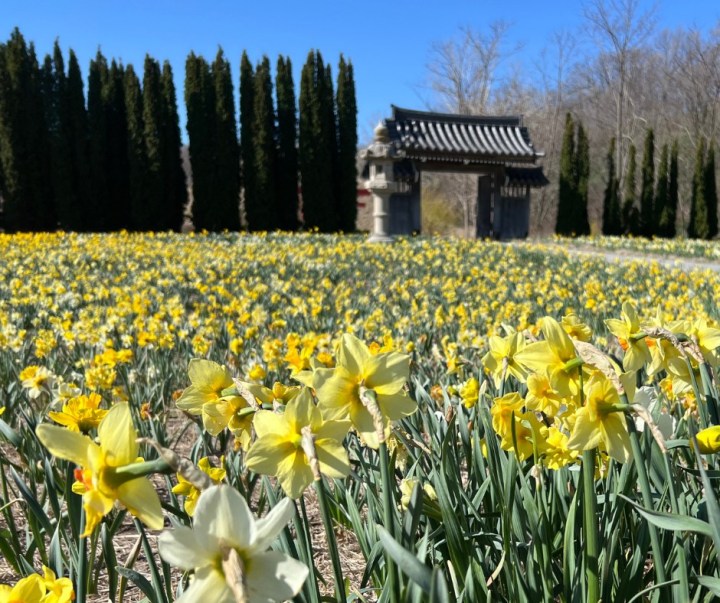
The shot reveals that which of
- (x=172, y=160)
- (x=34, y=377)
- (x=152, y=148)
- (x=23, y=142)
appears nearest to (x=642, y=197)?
(x=172, y=160)

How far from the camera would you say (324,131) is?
69.9 ft

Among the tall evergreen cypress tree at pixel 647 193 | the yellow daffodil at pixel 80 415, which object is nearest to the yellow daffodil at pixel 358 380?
the yellow daffodil at pixel 80 415

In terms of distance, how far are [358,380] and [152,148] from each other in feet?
68.3

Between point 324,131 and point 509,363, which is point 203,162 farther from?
point 509,363

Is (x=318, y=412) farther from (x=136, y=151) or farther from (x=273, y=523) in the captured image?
(x=136, y=151)

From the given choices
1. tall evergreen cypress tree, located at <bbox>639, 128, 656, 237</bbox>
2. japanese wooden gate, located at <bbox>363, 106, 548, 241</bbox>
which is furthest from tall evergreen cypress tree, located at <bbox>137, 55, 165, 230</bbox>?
tall evergreen cypress tree, located at <bbox>639, 128, 656, 237</bbox>

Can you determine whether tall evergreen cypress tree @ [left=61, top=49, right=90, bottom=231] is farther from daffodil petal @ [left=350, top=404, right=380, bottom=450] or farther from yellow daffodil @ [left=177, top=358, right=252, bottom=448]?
daffodil petal @ [left=350, top=404, right=380, bottom=450]

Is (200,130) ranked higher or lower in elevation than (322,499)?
higher

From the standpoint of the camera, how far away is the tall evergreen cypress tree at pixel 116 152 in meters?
20.6

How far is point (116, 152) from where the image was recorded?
68.4 ft

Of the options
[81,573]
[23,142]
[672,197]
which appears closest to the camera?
[81,573]

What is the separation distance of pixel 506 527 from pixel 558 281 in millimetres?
5827

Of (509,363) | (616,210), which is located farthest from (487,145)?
(509,363)

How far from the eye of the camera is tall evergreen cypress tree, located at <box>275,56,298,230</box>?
2144cm
